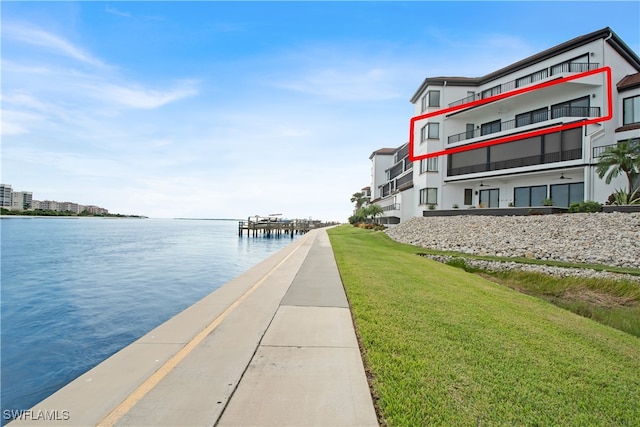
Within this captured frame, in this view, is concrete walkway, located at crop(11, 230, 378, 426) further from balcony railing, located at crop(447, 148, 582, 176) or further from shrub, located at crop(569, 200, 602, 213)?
balcony railing, located at crop(447, 148, 582, 176)

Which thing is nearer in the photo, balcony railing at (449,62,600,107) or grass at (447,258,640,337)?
grass at (447,258,640,337)

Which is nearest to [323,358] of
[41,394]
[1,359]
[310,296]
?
[310,296]

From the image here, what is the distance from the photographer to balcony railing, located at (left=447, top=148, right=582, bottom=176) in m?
26.3

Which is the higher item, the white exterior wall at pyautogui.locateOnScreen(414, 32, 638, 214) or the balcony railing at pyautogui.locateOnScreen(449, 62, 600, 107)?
the balcony railing at pyautogui.locateOnScreen(449, 62, 600, 107)

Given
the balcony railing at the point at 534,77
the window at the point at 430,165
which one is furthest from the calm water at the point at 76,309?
the balcony railing at the point at 534,77

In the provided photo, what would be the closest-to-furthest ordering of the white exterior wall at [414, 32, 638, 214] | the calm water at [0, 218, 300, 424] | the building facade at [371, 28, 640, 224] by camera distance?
the calm water at [0, 218, 300, 424]
the white exterior wall at [414, 32, 638, 214]
the building facade at [371, 28, 640, 224]

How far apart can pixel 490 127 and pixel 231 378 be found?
35.2 metres

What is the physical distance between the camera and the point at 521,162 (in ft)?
96.3

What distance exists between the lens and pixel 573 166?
25.6m

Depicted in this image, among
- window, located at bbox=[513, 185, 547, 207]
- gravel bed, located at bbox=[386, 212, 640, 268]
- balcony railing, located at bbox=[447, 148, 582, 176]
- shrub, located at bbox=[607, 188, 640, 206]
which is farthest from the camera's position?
window, located at bbox=[513, 185, 547, 207]

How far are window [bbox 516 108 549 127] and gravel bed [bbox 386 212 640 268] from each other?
11.2 metres

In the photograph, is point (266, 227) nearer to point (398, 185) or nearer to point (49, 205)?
point (398, 185)

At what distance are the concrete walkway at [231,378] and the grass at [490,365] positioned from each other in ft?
1.36

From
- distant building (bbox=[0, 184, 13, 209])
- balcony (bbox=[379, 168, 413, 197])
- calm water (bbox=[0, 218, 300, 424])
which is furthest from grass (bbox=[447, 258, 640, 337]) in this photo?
distant building (bbox=[0, 184, 13, 209])
